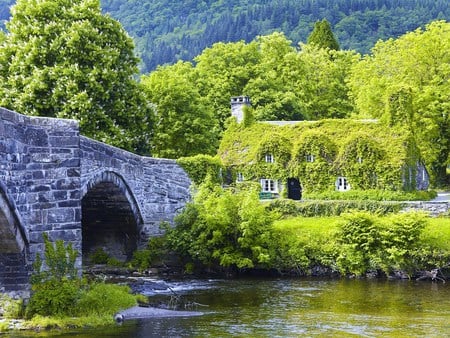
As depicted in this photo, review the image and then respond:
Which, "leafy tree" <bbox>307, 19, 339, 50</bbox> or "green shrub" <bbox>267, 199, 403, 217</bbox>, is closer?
"green shrub" <bbox>267, 199, 403, 217</bbox>

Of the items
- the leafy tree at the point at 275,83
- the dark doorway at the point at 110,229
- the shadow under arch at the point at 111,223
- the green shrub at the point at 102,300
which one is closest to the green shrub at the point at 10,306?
the green shrub at the point at 102,300

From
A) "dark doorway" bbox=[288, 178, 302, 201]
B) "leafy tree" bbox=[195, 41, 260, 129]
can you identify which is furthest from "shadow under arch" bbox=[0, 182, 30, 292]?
"leafy tree" bbox=[195, 41, 260, 129]

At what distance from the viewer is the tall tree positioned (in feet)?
113

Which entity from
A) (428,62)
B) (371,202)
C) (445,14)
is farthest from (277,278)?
(445,14)

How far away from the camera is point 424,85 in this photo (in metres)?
48.1

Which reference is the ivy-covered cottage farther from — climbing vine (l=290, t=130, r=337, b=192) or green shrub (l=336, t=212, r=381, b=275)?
green shrub (l=336, t=212, r=381, b=275)

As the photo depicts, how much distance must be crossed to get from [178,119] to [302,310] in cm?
2358

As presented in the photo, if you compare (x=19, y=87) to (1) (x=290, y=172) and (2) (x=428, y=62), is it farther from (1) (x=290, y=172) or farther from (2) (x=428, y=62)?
(2) (x=428, y=62)

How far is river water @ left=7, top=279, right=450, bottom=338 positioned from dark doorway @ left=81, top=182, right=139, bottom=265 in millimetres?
4500

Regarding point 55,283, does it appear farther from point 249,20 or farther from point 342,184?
point 249,20

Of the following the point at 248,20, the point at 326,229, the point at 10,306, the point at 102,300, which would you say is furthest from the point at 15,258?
the point at 248,20

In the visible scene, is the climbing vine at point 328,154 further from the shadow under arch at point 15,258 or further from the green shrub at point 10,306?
the green shrub at point 10,306

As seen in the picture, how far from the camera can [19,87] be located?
3503cm

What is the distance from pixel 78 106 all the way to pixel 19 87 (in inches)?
115
